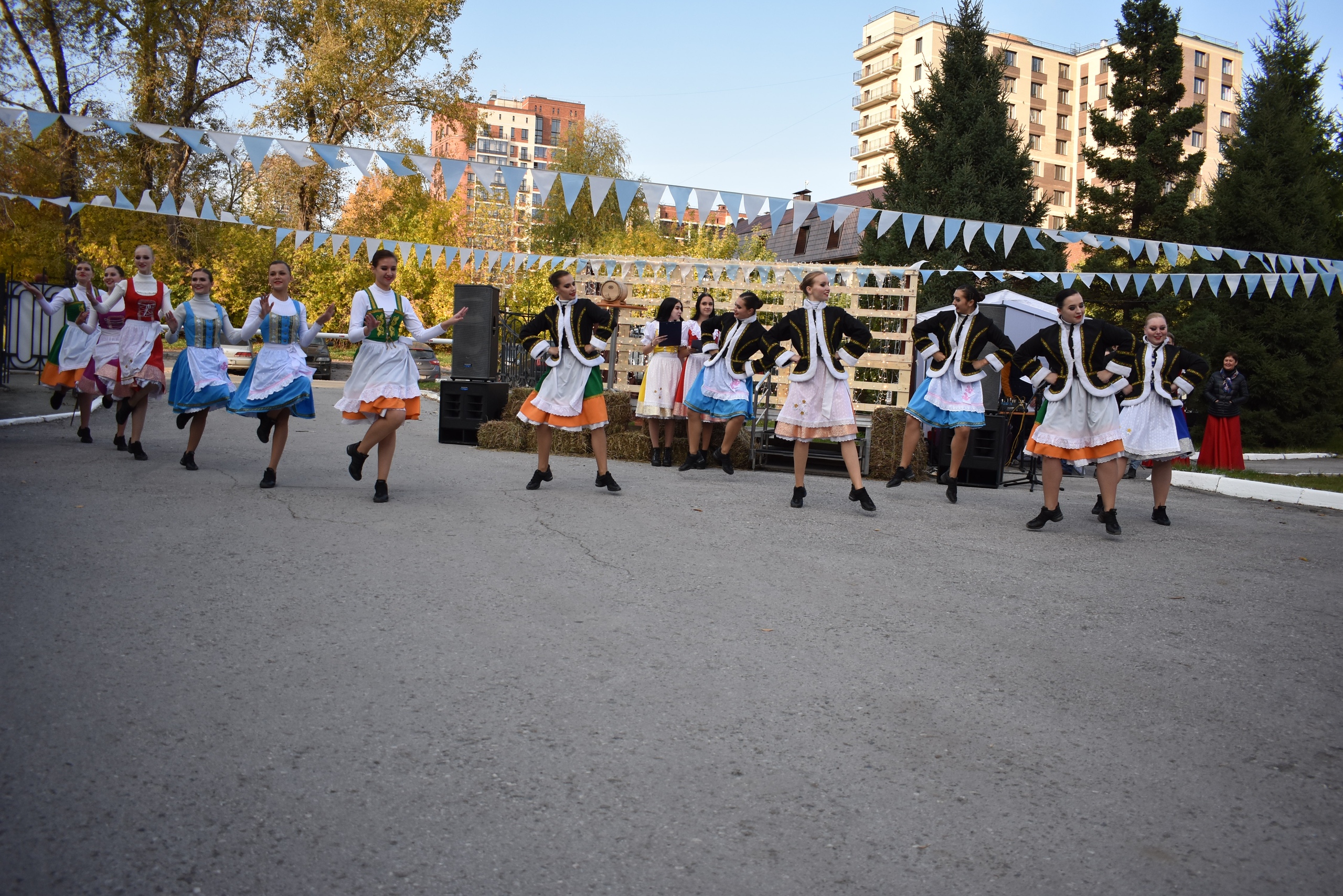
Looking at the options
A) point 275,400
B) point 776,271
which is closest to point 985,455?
point 776,271

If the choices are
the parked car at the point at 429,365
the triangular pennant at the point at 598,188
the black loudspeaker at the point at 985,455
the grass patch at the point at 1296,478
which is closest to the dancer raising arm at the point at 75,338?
the triangular pennant at the point at 598,188

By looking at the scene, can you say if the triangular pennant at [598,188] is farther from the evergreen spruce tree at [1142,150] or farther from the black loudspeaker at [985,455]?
the evergreen spruce tree at [1142,150]

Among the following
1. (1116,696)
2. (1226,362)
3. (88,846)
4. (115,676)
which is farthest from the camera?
(1226,362)

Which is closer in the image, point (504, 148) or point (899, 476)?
point (899, 476)

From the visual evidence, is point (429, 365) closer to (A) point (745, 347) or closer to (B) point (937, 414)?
(A) point (745, 347)

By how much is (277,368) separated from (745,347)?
4.44 m

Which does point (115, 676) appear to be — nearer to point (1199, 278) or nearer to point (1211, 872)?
point (1211, 872)

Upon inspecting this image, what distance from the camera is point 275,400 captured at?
8805 millimetres

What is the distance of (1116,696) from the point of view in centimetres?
418

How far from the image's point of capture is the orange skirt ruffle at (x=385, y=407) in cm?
830

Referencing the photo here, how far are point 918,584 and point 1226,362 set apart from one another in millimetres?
12305

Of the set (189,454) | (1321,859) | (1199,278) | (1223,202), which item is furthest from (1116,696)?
(1223,202)

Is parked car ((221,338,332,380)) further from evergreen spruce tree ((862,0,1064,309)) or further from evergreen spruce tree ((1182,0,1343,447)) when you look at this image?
evergreen spruce tree ((1182,0,1343,447))

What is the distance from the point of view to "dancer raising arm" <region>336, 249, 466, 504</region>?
830 cm
